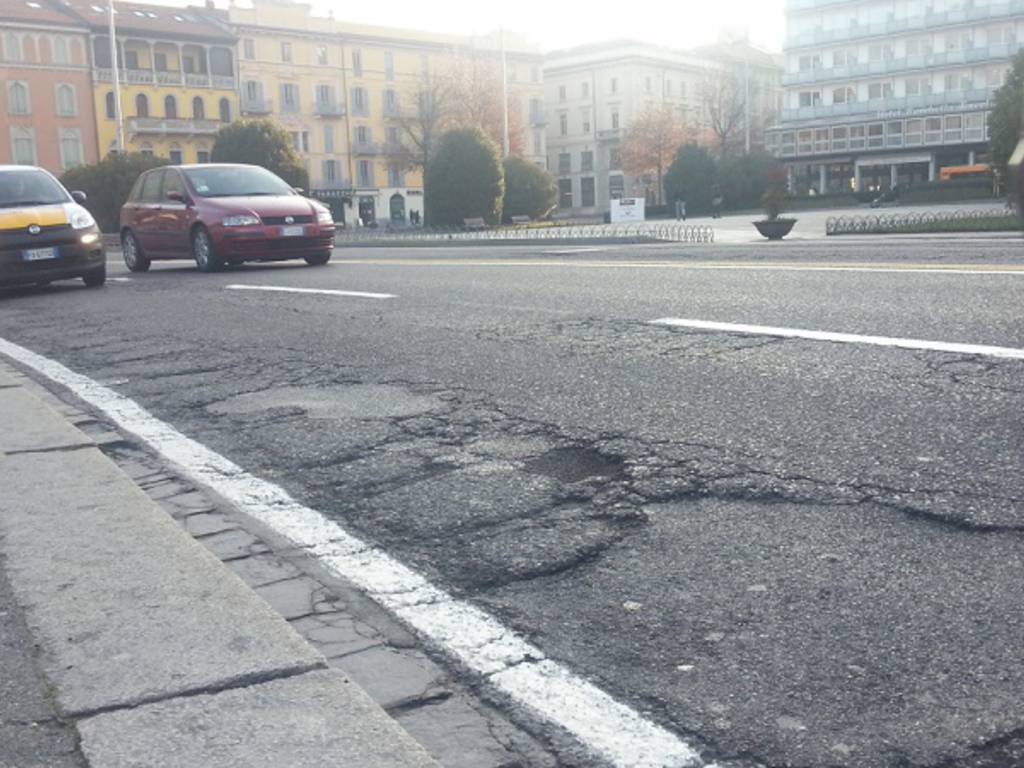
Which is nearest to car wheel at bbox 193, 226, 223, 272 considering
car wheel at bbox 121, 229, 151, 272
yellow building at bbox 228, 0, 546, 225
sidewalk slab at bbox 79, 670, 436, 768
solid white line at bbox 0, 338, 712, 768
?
car wheel at bbox 121, 229, 151, 272

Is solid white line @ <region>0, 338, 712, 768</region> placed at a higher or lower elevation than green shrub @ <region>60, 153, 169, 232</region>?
lower

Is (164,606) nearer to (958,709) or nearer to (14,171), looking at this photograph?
(958,709)

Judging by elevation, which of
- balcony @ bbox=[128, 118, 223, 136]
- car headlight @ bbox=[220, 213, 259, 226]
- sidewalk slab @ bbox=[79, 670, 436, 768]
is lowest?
sidewalk slab @ bbox=[79, 670, 436, 768]

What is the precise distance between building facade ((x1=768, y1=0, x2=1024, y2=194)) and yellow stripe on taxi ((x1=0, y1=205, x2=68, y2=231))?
69699 millimetres

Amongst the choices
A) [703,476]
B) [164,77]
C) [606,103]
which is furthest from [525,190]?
[703,476]

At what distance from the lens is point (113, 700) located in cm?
219

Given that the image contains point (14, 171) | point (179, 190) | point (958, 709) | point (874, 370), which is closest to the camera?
point (958, 709)

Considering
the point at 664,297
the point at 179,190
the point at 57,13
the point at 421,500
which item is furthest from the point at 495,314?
the point at 57,13

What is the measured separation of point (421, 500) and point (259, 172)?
496 inches

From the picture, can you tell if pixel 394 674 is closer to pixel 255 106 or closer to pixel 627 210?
pixel 627 210

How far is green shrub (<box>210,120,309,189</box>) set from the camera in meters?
45.6

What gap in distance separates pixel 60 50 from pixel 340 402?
2727 inches

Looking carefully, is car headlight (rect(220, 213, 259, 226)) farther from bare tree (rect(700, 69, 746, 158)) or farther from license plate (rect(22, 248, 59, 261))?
bare tree (rect(700, 69, 746, 158))

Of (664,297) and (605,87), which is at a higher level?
(605,87)
